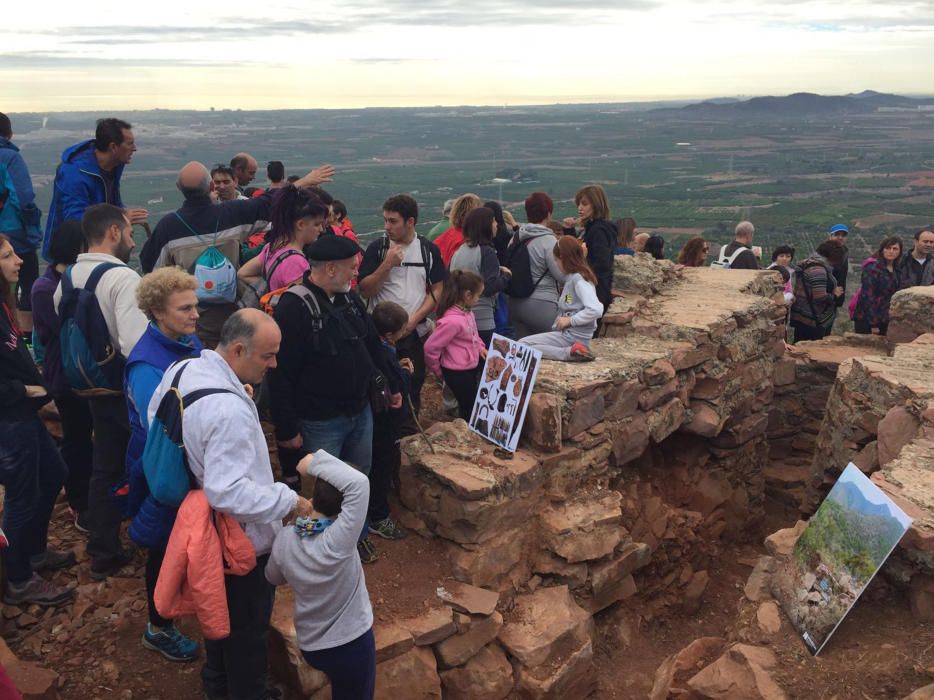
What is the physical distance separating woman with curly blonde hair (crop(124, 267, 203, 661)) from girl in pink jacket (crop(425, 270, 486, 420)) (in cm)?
Result: 226

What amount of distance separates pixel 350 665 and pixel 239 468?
1.17 meters

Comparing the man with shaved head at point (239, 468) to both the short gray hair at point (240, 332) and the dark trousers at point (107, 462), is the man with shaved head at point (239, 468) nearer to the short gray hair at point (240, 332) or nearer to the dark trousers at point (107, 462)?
the short gray hair at point (240, 332)

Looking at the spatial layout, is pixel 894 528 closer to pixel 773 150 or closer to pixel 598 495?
pixel 598 495

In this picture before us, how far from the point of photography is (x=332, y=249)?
4727 millimetres

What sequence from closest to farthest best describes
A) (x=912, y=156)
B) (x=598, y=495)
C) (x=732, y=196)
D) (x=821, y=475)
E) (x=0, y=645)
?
1. (x=0, y=645)
2. (x=598, y=495)
3. (x=821, y=475)
4. (x=732, y=196)
5. (x=912, y=156)

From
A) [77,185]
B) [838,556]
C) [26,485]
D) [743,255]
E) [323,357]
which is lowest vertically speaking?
[838,556]

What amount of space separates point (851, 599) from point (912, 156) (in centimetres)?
10281

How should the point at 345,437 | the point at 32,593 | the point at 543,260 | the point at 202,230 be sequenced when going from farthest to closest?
1. the point at 543,260
2. the point at 202,230
3. the point at 345,437
4. the point at 32,593

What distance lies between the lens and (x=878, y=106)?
18588 centimetres

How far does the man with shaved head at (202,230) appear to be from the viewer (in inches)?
229

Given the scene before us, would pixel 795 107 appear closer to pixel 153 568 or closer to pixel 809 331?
pixel 809 331

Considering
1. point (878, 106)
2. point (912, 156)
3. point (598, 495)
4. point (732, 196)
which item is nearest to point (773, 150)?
point (912, 156)

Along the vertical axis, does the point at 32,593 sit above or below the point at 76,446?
below

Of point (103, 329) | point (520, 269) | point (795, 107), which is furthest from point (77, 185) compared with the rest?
point (795, 107)
